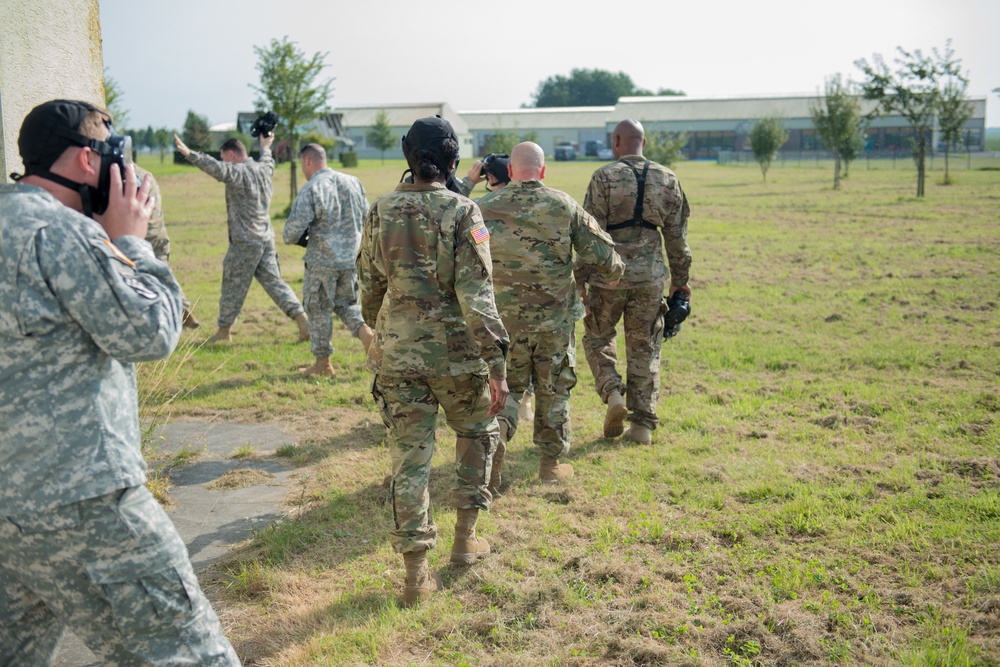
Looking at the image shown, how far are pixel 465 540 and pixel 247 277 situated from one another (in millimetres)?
6079

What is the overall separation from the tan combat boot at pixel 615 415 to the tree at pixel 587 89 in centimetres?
12560

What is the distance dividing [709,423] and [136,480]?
528 centimetres

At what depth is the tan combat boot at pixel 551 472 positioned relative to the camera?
5812 millimetres

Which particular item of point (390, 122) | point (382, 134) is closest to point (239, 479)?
point (382, 134)

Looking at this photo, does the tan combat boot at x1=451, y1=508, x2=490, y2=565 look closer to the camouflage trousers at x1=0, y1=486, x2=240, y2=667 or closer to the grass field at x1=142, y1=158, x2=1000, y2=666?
the grass field at x1=142, y1=158, x2=1000, y2=666

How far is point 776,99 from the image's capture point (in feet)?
249

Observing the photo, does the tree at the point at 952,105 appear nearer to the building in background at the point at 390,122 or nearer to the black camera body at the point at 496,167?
the black camera body at the point at 496,167

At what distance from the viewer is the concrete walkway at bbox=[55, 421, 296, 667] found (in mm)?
4918

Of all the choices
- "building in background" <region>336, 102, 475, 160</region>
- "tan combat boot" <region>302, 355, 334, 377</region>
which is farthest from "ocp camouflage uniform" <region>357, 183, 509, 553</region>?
"building in background" <region>336, 102, 475, 160</region>

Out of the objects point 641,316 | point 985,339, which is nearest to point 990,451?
point 641,316

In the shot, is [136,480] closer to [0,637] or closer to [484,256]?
[0,637]

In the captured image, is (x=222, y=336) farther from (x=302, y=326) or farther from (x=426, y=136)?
(x=426, y=136)

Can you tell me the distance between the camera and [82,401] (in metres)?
2.44

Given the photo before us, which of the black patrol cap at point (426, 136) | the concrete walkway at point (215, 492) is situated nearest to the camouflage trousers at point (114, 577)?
the concrete walkway at point (215, 492)
